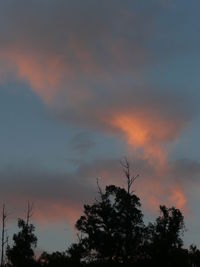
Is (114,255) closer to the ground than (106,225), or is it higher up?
closer to the ground

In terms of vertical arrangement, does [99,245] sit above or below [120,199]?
below

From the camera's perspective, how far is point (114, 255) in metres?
67.0

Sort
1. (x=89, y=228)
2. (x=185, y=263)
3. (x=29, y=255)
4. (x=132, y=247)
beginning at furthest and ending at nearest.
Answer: (x=29, y=255) → (x=89, y=228) → (x=132, y=247) → (x=185, y=263)

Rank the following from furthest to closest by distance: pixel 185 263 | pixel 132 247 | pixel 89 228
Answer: pixel 89 228, pixel 132 247, pixel 185 263

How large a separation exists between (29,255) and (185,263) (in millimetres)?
37656

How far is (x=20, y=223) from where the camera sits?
8156 cm

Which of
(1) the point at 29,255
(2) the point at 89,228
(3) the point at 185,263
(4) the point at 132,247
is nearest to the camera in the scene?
(3) the point at 185,263

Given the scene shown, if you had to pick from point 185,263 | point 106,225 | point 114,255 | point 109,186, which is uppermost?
point 109,186

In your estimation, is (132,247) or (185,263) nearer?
(185,263)

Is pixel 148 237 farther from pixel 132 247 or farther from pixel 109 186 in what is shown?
pixel 109 186

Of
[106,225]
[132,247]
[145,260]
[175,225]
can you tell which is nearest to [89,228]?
[106,225]

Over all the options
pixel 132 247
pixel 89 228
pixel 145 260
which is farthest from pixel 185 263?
pixel 89 228

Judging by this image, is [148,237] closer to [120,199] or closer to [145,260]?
[120,199]

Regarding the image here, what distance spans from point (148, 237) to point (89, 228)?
7529 mm
